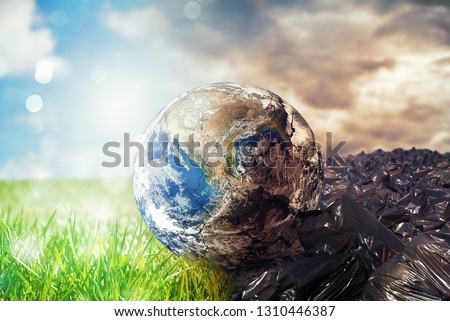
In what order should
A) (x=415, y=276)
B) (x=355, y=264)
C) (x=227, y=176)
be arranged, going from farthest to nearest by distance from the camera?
1. (x=227, y=176)
2. (x=355, y=264)
3. (x=415, y=276)

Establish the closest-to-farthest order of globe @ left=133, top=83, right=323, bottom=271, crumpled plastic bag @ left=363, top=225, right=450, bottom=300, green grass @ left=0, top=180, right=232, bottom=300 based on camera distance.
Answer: crumpled plastic bag @ left=363, top=225, right=450, bottom=300
green grass @ left=0, top=180, right=232, bottom=300
globe @ left=133, top=83, right=323, bottom=271

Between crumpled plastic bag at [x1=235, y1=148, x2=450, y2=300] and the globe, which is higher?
the globe

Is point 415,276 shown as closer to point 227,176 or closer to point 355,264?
point 355,264

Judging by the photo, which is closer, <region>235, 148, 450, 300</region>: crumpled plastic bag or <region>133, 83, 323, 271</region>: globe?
<region>235, 148, 450, 300</region>: crumpled plastic bag

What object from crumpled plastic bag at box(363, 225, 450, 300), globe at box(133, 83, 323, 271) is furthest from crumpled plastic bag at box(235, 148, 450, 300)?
globe at box(133, 83, 323, 271)

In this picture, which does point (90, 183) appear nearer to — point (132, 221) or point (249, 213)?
point (132, 221)

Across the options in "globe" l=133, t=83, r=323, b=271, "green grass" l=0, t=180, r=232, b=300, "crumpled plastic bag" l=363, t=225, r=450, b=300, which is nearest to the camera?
"crumpled plastic bag" l=363, t=225, r=450, b=300

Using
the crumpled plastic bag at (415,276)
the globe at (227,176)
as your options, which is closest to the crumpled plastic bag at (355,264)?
the crumpled plastic bag at (415,276)

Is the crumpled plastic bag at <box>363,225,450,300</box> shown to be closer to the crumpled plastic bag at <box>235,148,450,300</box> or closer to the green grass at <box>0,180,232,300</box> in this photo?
the crumpled plastic bag at <box>235,148,450,300</box>

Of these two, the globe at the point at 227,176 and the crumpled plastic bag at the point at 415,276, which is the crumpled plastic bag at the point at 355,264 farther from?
the globe at the point at 227,176

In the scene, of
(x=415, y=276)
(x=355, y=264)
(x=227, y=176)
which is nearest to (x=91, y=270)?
(x=227, y=176)

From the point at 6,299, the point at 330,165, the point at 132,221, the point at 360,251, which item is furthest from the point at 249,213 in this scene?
the point at 330,165
